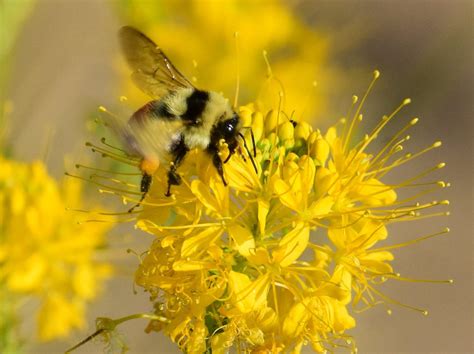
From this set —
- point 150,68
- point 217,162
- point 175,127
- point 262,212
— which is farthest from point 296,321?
point 150,68

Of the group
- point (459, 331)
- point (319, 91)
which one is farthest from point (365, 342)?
point (319, 91)

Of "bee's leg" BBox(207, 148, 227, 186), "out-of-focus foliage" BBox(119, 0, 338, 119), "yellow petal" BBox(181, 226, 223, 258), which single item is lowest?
"yellow petal" BBox(181, 226, 223, 258)

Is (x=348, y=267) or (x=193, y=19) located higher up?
(x=193, y=19)

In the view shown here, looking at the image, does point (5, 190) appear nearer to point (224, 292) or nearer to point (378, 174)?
point (224, 292)

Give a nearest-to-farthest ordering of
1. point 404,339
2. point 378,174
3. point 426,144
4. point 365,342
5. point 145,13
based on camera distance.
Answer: point 378,174 < point 145,13 < point 365,342 < point 404,339 < point 426,144

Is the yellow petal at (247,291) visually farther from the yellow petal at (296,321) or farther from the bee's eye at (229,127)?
the bee's eye at (229,127)

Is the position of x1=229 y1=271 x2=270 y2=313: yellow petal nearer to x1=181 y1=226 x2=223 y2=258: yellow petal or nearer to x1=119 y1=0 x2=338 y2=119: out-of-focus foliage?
x1=181 y1=226 x2=223 y2=258: yellow petal

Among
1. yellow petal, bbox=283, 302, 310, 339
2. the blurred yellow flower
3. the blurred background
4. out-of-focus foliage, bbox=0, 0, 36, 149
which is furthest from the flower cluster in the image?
out-of-focus foliage, bbox=0, 0, 36, 149
